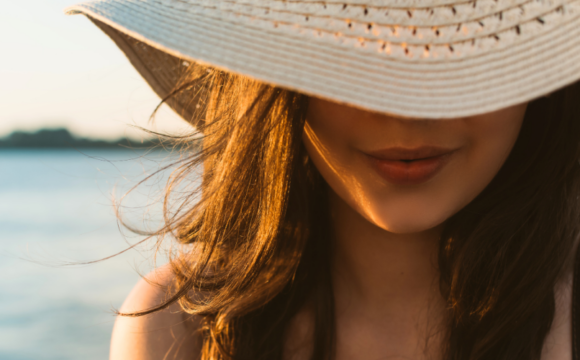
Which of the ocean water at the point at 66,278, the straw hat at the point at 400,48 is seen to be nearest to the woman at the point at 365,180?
the straw hat at the point at 400,48

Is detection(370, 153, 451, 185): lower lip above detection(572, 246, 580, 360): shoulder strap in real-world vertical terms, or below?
above

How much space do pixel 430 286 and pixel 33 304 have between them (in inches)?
209

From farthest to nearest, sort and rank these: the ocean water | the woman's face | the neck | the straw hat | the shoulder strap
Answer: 1. the ocean water
2. the neck
3. the shoulder strap
4. the woman's face
5. the straw hat

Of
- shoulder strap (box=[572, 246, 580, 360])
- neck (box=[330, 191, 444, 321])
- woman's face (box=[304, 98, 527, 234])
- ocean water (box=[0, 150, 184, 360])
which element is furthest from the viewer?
ocean water (box=[0, 150, 184, 360])

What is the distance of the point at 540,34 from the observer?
67 cm

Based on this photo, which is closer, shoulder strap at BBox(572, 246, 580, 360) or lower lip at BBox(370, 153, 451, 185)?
lower lip at BBox(370, 153, 451, 185)

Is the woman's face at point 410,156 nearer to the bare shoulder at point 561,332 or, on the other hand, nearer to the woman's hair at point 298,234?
the woman's hair at point 298,234

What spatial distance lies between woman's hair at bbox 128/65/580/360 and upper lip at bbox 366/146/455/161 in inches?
7.8

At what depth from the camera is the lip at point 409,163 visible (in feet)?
3.07

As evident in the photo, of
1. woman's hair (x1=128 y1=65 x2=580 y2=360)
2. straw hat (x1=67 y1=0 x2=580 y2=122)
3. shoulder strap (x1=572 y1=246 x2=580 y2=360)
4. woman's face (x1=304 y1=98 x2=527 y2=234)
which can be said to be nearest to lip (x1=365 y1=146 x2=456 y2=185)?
woman's face (x1=304 y1=98 x2=527 y2=234)

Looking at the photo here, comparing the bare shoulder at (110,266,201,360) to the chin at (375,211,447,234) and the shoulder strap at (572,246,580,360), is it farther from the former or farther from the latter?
the shoulder strap at (572,246,580,360)

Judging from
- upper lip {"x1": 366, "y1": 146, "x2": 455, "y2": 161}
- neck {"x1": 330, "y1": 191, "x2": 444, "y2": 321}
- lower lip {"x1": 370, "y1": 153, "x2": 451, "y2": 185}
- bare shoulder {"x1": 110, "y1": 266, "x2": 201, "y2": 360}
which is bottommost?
bare shoulder {"x1": 110, "y1": 266, "x2": 201, "y2": 360}

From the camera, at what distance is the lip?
936 millimetres

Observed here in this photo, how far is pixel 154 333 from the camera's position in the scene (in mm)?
1348
